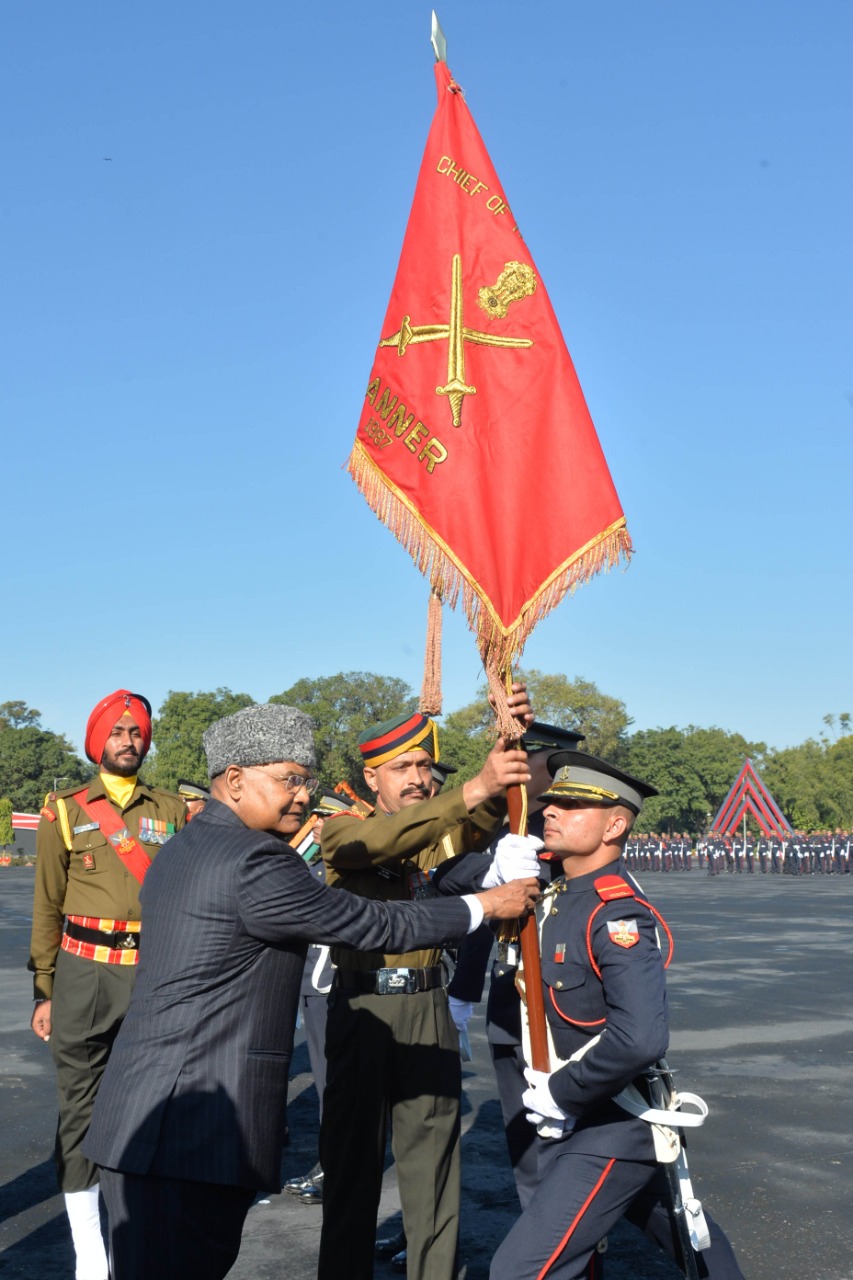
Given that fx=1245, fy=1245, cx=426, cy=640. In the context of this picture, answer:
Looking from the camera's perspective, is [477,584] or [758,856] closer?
[477,584]

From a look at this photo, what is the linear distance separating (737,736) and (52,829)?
340 ft

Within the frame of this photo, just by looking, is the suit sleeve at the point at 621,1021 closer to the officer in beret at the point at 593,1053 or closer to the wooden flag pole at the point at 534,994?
the officer in beret at the point at 593,1053

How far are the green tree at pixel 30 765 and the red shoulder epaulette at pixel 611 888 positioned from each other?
95238 mm

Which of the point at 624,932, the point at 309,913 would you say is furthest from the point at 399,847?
the point at 309,913

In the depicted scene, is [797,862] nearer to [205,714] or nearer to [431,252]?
[205,714]

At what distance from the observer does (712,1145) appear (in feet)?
22.0

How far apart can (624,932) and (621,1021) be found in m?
0.25

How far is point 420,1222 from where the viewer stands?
14.0 feet

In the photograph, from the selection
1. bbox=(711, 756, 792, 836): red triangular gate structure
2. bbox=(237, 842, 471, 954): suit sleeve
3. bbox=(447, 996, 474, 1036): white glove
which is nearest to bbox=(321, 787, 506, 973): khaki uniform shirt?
bbox=(237, 842, 471, 954): suit sleeve

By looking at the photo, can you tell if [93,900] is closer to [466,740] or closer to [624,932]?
[624,932]

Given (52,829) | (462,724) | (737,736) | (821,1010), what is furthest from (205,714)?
(52,829)

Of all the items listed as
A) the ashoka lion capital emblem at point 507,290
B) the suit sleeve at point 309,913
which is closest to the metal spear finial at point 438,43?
the ashoka lion capital emblem at point 507,290

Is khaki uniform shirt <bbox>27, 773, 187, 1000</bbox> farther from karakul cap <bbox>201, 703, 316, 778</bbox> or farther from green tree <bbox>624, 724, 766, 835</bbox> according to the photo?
green tree <bbox>624, 724, 766, 835</bbox>

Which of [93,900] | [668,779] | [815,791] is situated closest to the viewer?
[93,900]
